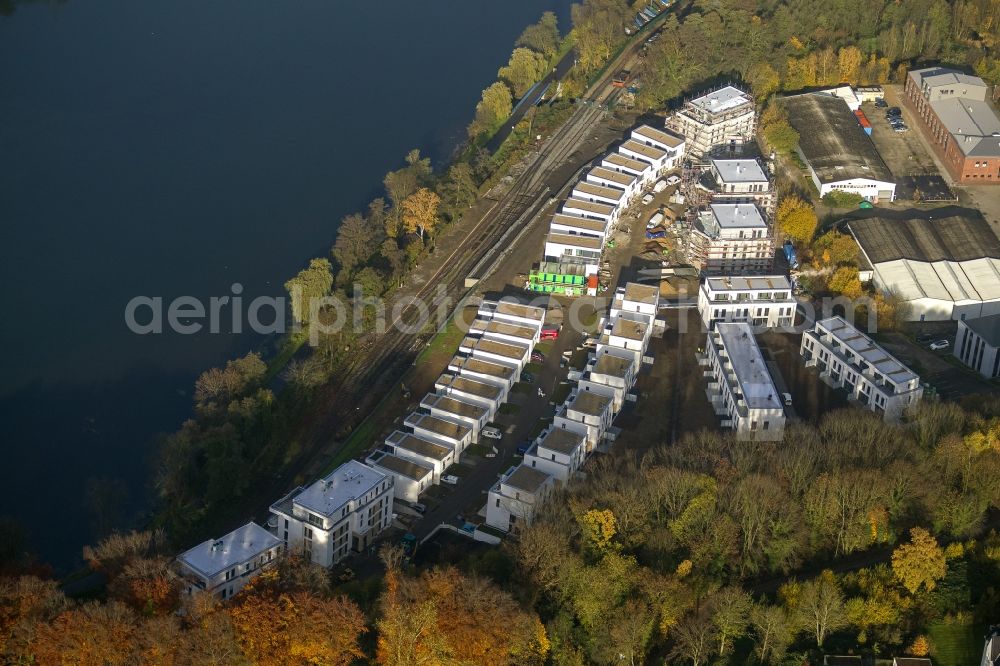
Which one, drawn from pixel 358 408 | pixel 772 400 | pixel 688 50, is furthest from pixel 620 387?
pixel 688 50

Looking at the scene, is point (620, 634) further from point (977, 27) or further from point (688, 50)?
point (977, 27)

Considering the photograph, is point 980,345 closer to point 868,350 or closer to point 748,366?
point 868,350

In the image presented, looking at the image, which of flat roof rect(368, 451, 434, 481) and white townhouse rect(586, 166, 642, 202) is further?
white townhouse rect(586, 166, 642, 202)

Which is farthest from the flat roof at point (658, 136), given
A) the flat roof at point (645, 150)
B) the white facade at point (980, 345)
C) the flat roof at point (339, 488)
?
the flat roof at point (339, 488)

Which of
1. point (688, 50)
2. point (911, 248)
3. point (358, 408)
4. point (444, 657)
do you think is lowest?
point (444, 657)

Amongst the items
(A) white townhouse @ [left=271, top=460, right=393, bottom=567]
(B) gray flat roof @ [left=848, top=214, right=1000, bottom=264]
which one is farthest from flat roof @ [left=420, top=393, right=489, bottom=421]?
(B) gray flat roof @ [left=848, top=214, right=1000, bottom=264]

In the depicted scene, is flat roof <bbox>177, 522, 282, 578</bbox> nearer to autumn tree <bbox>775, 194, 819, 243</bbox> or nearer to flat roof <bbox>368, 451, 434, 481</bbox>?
flat roof <bbox>368, 451, 434, 481</bbox>

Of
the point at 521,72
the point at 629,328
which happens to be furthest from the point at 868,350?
the point at 521,72
